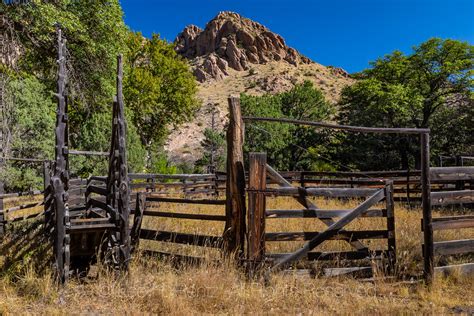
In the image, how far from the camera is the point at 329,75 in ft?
287

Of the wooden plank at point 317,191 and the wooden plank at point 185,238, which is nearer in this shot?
the wooden plank at point 317,191

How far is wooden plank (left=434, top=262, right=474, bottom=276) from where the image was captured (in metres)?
5.41

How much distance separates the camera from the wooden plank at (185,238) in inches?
226

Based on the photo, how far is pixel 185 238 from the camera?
597 centimetres

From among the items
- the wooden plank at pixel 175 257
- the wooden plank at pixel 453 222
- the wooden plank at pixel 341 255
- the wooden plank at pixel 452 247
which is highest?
the wooden plank at pixel 453 222

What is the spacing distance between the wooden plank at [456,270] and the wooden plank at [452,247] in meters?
0.22

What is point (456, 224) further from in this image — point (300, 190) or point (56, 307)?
point (56, 307)

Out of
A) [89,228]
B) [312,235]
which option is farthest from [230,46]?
[89,228]

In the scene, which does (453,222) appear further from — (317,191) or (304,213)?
(304,213)

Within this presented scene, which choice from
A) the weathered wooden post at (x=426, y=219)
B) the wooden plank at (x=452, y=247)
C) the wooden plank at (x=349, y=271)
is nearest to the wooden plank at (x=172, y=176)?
the wooden plank at (x=349, y=271)

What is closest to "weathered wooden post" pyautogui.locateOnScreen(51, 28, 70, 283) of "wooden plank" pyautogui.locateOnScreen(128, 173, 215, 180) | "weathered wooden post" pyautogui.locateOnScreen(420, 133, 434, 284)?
"weathered wooden post" pyautogui.locateOnScreen(420, 133, 434, 284)

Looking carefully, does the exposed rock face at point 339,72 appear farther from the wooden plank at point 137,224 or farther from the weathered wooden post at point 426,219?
the wooden plank at point 137,224

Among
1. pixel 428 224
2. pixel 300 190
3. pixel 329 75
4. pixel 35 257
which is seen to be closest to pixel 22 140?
pixel 35 257

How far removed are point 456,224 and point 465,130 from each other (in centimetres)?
2659
